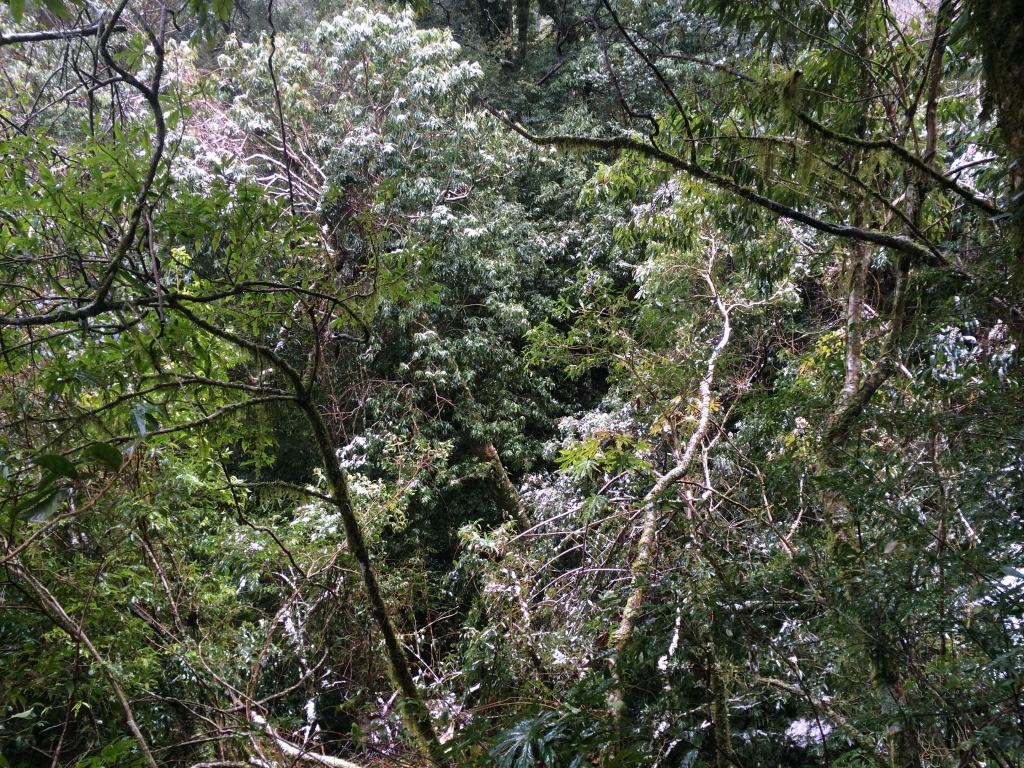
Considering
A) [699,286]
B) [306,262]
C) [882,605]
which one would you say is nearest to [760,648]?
[882,605]

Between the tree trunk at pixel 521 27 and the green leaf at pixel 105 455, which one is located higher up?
the tree trunk at pixel 521 27

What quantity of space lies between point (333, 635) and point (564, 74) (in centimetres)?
773

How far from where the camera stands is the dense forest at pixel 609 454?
44.7 inches

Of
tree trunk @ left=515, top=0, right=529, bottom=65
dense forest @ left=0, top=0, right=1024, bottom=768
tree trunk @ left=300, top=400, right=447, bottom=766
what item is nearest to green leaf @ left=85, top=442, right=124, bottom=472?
dense forest @ left=0, top=0, right=1024, bottom=768

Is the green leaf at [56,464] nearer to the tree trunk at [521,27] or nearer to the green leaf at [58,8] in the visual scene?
the green leaf at [58,8]

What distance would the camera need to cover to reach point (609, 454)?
2775 mm

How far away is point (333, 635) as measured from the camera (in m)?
3.27

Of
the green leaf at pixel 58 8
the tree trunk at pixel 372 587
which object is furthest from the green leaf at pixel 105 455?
the tree trunk at pixel 372 587

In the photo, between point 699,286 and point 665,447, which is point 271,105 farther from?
point 665,447

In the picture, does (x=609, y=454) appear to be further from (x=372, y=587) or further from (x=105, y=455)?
(x=105, y=455)

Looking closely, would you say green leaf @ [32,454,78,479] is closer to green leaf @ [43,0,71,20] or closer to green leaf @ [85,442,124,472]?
green leaf @ [85,442,124,472]

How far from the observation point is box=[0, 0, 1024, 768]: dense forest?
44.7 inches

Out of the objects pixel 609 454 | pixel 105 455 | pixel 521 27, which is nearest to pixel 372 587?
pixel 105 455

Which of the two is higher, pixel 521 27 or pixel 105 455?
pixel 521 27
